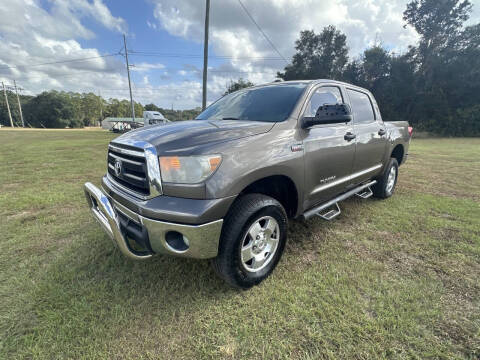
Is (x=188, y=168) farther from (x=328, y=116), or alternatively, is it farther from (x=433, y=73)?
(x=433, y=73)

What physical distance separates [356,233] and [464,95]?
115 ft

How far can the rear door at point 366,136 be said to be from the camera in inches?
131

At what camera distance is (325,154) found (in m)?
2.67

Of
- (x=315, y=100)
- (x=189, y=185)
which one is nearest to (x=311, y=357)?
(x=189, y=185)

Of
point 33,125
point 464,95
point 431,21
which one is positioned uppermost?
point 431,21

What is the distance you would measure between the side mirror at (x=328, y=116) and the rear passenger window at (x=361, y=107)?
1118mm

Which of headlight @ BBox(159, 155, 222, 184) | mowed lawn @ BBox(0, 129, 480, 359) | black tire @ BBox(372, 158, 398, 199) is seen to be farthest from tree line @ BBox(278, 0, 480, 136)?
headlight @ BBox(159, 155, 222, 184)

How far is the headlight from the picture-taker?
5.79ft

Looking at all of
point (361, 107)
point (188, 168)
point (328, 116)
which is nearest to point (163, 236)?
point (188, 168)

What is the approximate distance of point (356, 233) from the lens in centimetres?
317

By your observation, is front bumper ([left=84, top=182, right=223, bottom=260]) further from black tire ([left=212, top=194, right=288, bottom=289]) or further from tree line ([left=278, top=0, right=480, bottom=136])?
tree line ([left=278, top=0, right=480, bottom=136])

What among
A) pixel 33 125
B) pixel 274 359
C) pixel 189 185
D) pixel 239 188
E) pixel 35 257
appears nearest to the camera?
pixel 274 359

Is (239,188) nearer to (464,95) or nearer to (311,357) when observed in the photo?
(311,357)

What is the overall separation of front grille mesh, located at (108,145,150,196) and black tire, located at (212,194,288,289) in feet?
2.33
